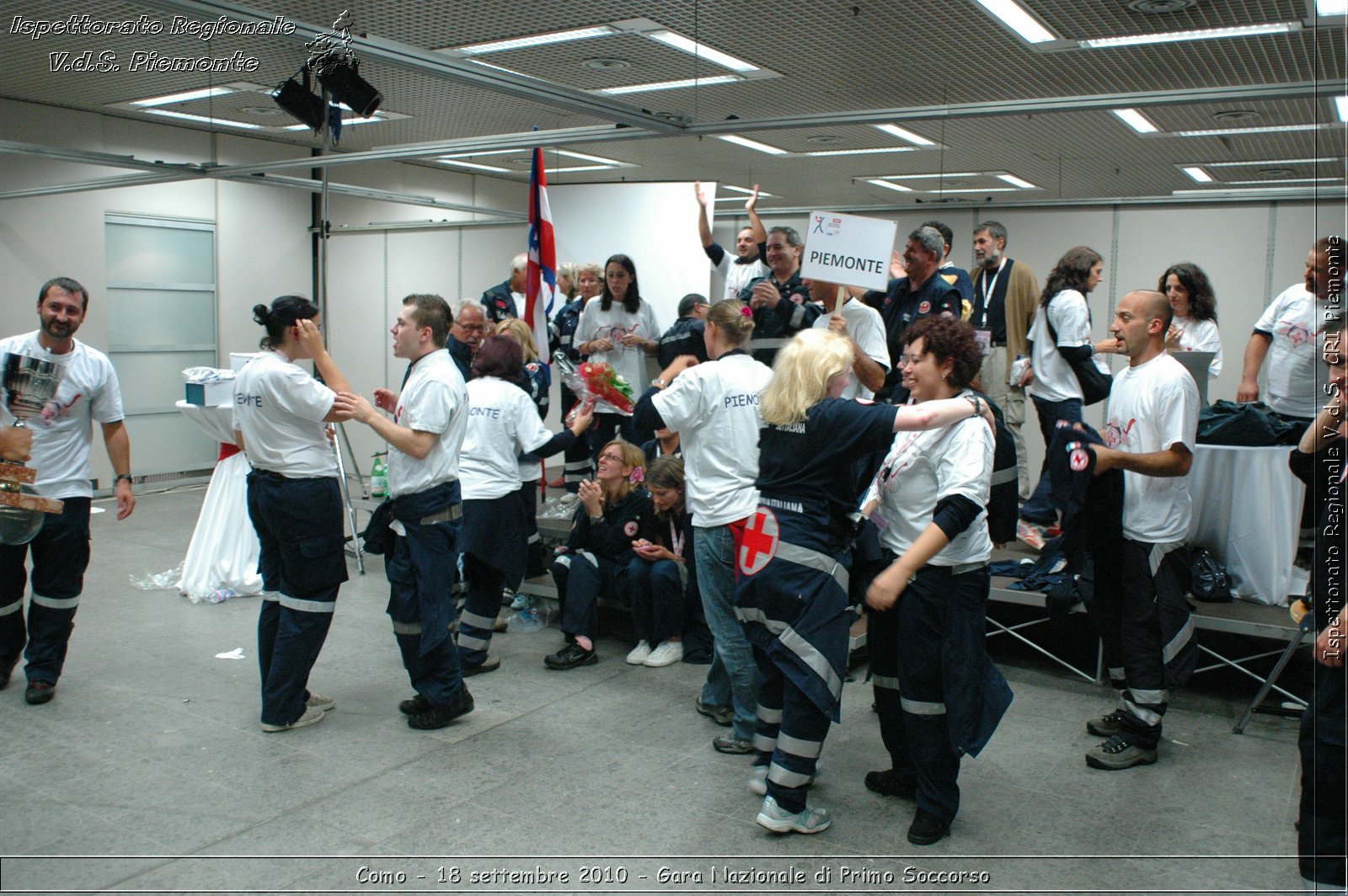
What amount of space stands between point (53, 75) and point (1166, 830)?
899cm

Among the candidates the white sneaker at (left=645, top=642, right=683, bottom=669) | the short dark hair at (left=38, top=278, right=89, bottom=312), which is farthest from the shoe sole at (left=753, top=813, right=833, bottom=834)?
the short dark hair at (left=38, top=278, right=89, bottom=312)

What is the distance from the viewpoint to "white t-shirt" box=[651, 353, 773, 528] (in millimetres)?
4086

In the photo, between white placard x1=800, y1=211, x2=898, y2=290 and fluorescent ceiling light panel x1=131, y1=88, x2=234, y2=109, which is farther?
fluorescent ceiling light panel x1=131, y1=88, x2=234, y2=109

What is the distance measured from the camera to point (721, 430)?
13.6ft

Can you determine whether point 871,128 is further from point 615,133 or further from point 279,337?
point 279,337

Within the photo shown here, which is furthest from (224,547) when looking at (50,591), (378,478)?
(50,591)

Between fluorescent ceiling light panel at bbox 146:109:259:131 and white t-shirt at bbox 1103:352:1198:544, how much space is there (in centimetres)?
800

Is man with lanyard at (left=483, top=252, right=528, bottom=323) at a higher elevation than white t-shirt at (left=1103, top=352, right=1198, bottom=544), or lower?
higher

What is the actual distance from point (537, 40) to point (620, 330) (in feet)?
6.02

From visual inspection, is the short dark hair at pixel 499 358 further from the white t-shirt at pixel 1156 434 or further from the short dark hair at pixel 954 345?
the white t-shirt at pixel 1156 434

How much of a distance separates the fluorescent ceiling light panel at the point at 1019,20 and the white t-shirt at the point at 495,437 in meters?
3.07

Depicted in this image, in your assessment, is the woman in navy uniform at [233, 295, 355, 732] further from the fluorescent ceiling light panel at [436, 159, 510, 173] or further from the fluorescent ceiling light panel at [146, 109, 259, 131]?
the fluorescent ceiling light panel at [436, 159, 510, 173]

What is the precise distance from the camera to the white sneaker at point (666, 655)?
17.4 feet

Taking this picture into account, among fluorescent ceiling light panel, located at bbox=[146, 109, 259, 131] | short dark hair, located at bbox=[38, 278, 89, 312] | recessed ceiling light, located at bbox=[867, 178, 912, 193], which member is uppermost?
fluorescent ceiling light panel, located at bbox=[146, 109, 259, 131]
